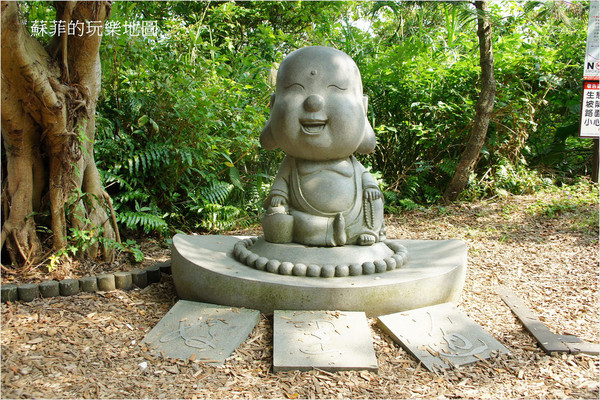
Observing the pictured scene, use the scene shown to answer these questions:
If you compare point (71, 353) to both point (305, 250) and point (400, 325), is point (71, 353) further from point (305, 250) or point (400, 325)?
point (400, 325)

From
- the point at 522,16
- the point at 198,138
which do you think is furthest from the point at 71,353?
the point at 522,16

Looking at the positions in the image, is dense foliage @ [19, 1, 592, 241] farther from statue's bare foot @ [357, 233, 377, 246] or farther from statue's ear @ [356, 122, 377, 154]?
statue's bare foot @ [357, 233, 377, 246]

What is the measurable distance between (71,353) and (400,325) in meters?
2.13

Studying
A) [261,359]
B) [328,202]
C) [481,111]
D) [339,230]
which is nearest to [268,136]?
[328,202]

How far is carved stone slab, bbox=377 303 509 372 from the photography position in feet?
9.36

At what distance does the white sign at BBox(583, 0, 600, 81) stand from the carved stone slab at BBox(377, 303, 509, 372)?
3809mm

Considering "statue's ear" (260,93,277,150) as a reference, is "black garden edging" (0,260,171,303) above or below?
below

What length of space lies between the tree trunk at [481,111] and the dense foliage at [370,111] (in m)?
0.20

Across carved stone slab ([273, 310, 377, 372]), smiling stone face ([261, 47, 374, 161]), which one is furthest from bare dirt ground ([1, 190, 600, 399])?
smiling stone face ([261, 47, 374, 161])

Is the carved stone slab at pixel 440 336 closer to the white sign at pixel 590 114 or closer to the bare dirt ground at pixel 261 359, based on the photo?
the bare dirt ground at pixel 261 359

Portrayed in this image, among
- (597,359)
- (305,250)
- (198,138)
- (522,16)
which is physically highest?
(522,16)

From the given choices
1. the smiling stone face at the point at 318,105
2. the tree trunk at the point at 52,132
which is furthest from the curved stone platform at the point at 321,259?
the tree trunk at the point at 52,132

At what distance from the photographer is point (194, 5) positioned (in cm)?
944

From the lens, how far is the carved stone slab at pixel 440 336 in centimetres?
285
